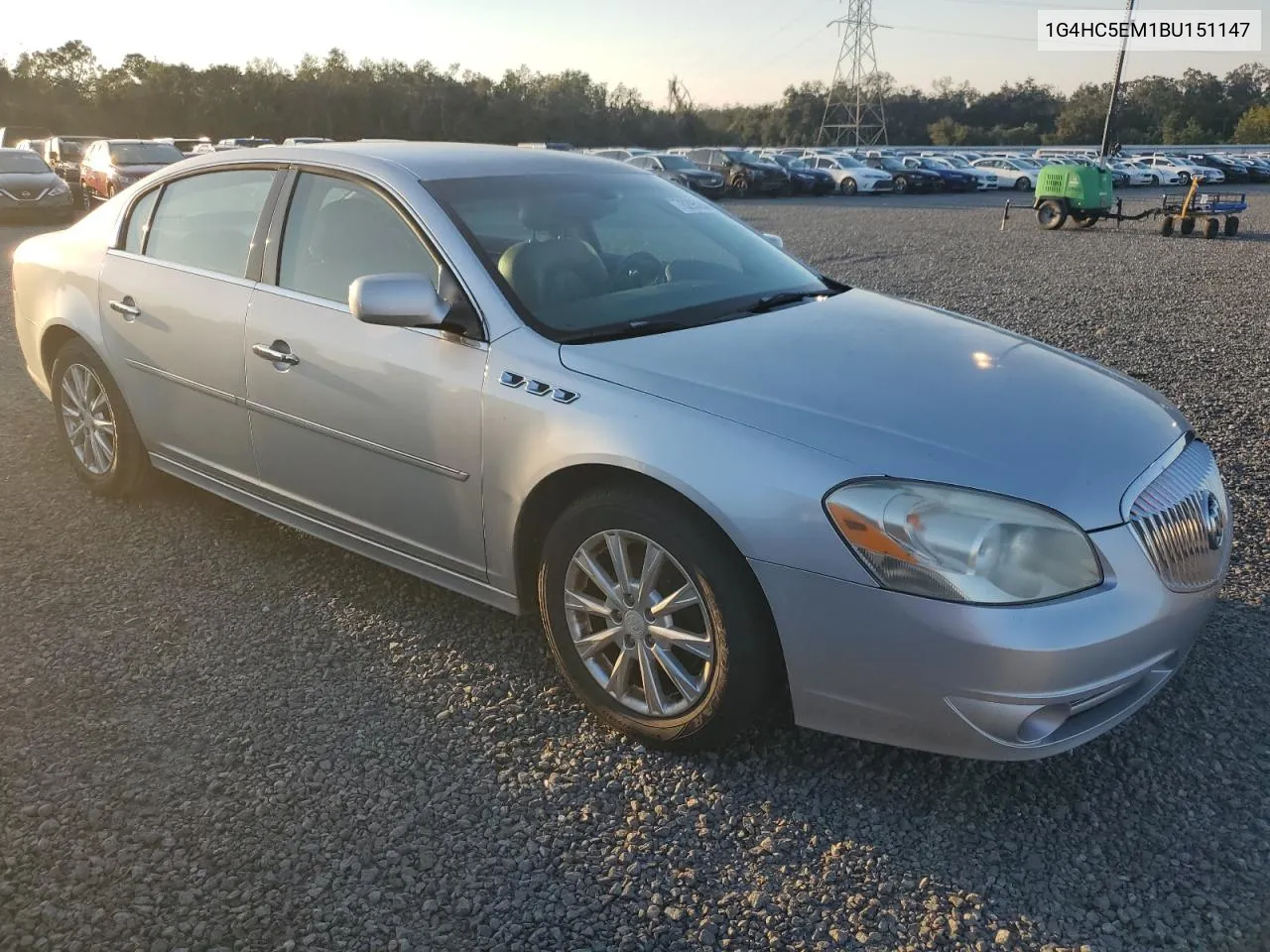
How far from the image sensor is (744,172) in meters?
31.1

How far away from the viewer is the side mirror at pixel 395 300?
3.03 metres

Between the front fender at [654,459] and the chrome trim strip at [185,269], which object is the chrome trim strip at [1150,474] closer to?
the front fender at [654,459]

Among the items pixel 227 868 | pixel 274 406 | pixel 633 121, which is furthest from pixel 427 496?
pixel 633 121

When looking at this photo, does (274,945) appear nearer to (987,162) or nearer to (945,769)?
(945,769)

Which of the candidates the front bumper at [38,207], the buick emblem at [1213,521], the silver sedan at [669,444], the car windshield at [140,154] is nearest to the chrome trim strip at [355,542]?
the silver sedan at [669,444]

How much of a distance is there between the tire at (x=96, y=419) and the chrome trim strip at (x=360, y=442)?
114 centimetres

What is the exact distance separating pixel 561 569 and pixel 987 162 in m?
39.1

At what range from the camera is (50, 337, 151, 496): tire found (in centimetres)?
459

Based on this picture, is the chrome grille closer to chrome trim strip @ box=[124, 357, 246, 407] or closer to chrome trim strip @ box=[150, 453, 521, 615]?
chrome trim strip @ box=[150, 453, 521, 615]

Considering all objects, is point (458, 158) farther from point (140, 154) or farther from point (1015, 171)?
point (1015, 171)

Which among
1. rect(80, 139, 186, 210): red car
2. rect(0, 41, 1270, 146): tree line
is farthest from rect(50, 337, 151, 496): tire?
rect(0, 41, 1270, 146): tree line

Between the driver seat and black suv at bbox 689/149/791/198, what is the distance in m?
28.9

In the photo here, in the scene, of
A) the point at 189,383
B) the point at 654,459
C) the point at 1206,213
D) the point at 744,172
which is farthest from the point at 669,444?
the point at 744,172

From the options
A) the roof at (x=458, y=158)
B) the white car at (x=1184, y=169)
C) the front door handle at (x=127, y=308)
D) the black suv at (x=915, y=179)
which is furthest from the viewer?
the white car at (x=1184, y=169)
